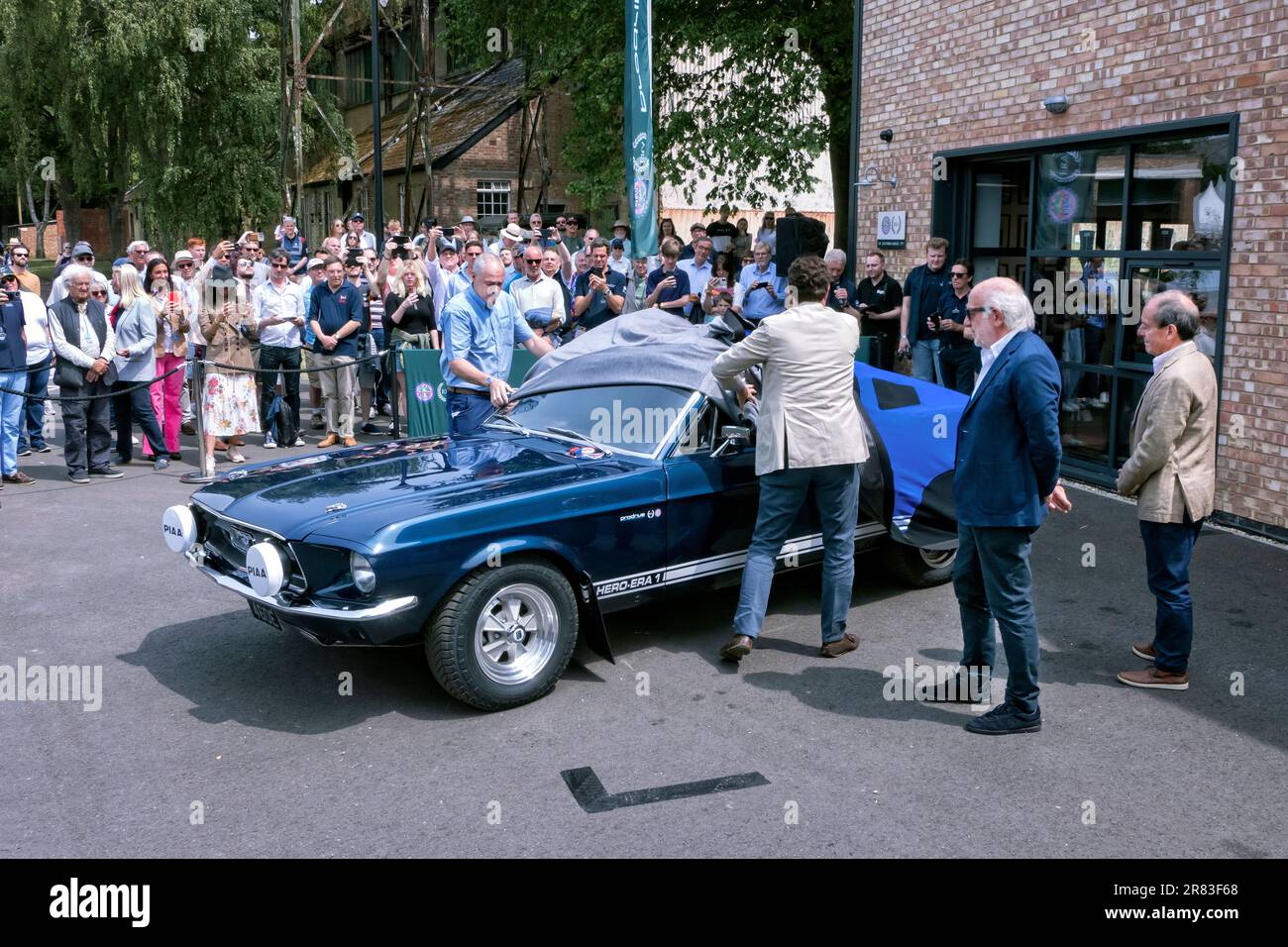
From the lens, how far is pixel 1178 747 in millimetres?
5125

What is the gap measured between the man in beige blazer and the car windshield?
0.37m

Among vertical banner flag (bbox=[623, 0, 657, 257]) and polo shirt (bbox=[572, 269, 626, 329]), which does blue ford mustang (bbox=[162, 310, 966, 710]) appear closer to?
vertical banner flag (bbox=[623, 0, 657, 257])

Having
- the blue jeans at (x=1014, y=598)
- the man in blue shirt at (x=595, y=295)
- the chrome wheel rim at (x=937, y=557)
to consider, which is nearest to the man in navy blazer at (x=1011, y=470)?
the blue jeans at (x=1014, y=598)

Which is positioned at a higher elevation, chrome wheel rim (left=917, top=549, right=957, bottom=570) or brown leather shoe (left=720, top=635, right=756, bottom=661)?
chrome wheel rim (left=917, top=549, right=957, bottom=570)

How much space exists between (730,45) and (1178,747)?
18.1 m

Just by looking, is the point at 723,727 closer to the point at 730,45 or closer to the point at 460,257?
the point at 460,257

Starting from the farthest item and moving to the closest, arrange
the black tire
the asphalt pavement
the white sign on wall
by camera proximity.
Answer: the white sign on wall < the black tire < the asphalt pavement

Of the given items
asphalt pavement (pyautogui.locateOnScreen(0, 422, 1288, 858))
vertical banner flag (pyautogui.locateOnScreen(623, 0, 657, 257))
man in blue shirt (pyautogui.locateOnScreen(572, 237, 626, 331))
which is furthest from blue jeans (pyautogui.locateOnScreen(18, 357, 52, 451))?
vertical banner flag (pyautogui.locateOnScreen(623, 0, 657, 257))

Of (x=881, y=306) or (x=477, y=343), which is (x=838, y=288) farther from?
(x=477, y=343)

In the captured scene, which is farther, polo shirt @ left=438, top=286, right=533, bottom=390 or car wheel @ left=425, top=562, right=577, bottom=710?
polo shirt @ left=438, top=286, right=533, bottom=390

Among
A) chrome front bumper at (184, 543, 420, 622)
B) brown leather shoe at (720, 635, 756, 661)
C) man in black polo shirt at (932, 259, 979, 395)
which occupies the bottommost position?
brown leather shoe at (720, 635, 756, 661)

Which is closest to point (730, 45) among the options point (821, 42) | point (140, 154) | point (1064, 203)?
point (821, 42)

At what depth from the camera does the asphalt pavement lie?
4367 millimetres

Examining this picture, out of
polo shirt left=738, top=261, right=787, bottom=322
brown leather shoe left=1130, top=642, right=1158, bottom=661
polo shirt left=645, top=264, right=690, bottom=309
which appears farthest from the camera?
polo shirt left=645, top=264, right=690, bottom=309
